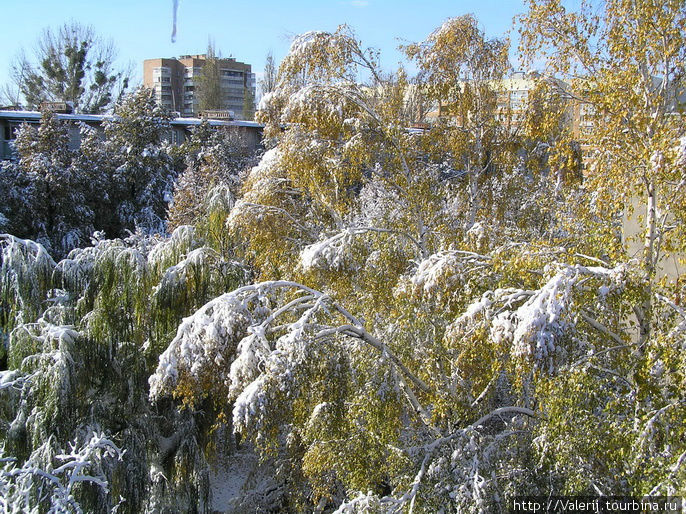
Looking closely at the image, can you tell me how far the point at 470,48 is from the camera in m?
11.0

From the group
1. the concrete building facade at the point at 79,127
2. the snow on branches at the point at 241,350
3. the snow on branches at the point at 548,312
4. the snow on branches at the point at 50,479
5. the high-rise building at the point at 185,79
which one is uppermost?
the high-rise building at the point at 185,79

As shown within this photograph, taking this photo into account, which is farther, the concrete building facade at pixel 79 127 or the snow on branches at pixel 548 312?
the concrete building facade at pixel 79 127

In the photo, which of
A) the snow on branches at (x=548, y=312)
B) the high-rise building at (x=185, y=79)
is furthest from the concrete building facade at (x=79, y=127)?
the high-rise building at (x=185, y=79)

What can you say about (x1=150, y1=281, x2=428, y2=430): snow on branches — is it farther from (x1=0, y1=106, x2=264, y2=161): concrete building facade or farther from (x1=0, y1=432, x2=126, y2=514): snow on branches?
(x1=0, y1=106, x2=264, y2=161): concrete building facade

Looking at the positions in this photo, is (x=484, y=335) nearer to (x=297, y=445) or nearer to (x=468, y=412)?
(x=468, y=412)

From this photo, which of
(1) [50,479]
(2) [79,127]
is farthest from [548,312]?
(2) [79,127]

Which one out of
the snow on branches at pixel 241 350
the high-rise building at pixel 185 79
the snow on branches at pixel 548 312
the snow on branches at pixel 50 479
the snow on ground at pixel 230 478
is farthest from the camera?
the high-rise building at pixel 185 79

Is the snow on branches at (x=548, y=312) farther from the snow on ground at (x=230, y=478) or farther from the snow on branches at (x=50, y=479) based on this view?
the snow on ground at (x=230, y=478)

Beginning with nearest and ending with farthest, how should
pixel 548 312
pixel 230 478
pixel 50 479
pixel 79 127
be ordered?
pixel 548 312 → pixel 50 479 → pixel 230 478 → pixel 79 127

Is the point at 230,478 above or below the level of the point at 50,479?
below

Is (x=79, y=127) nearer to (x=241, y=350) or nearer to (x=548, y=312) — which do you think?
(x=241, y=350)

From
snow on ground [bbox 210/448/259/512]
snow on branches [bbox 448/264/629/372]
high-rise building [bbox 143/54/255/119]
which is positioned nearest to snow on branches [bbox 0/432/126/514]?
snow on branches [bbox 448/264/629/372]

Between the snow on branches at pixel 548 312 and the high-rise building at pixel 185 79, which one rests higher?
the high-rise building at pixel 185 79

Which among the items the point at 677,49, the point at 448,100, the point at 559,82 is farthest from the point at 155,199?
the point at 677,49
